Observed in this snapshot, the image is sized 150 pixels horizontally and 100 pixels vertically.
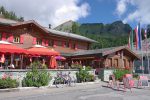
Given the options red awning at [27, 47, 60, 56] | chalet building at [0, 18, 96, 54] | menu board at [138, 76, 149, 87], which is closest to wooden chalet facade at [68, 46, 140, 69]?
chalet building at [0, 18, 96, 54]

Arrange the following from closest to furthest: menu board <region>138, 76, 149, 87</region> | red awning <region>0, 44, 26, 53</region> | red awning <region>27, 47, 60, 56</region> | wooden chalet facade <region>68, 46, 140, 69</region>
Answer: red awning <region>0, 44, 26, 53</region> < menu board <region>138, 76, 149, 87</region> < red awning <region>27, 47, 60, 56</region> < wooden chalet facade <region>68, 46, 140, 69</region>

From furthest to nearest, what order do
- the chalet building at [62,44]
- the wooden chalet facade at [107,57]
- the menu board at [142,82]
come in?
the wooden chalet facade at [107,57] → the chalet building at [62,44] → the menu board at [142,82]

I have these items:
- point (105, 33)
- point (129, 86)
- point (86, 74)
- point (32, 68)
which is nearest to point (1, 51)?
point (32, 68)

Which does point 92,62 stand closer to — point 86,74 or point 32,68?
point 86,74

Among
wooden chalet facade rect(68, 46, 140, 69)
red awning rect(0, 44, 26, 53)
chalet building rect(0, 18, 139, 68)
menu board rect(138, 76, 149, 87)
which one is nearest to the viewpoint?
red awning rect(0, 44, 26, 53)

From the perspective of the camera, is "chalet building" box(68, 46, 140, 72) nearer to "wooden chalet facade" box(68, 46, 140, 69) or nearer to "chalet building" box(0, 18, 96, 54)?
"wooden chalet facade" box(68, 46, 140, 69)

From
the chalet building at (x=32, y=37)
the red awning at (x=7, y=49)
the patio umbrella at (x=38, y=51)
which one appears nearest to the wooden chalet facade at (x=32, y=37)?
the chalet building at (x=32, y=37)

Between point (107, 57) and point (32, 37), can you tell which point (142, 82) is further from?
point (32, 37)

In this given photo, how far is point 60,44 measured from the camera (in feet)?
124

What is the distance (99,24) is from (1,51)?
156m

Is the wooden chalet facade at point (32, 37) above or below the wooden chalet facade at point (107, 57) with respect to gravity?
above

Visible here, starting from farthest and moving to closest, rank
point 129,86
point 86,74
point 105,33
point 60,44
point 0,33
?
1. point 105,33
2. point 60,44
3. point 0,33
4. point 86,74
5. point 129,86

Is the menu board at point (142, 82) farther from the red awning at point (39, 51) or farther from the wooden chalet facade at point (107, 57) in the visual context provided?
the wooden chalet facade at point (107, 57)

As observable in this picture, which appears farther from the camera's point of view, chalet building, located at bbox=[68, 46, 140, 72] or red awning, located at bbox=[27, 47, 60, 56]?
chalet building, located at bbox=[68, 46, 140, 72]
